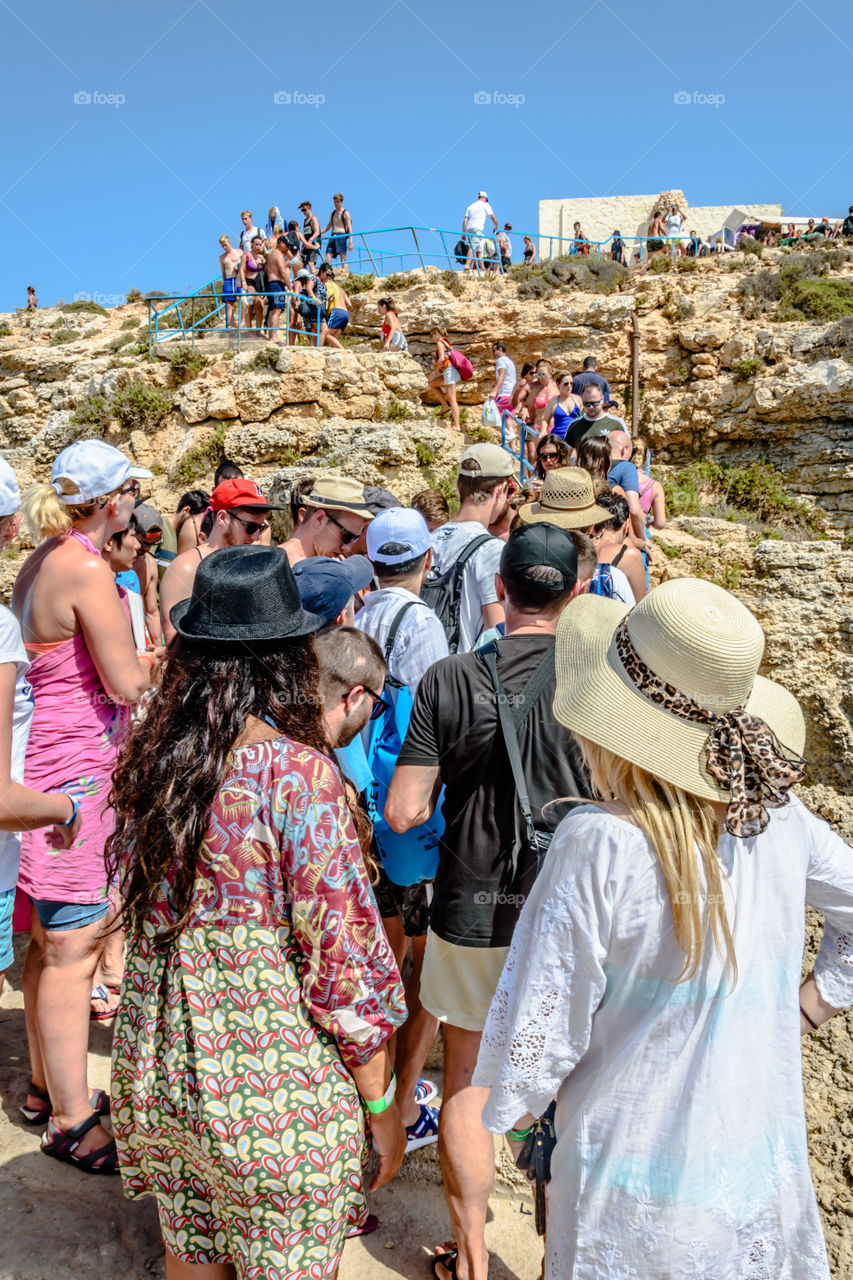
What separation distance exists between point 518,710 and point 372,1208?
1.69m

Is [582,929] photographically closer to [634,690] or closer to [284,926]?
[634,690]

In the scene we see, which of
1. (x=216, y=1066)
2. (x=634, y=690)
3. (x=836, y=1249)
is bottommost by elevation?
(x=836, y=1249)

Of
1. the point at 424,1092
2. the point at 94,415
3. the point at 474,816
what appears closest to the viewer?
the point at 474,816

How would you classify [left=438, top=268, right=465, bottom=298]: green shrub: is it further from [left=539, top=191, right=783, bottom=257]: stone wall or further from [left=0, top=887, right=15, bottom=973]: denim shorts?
[left=539, top=191, right=783, bottom=257]: stone wall

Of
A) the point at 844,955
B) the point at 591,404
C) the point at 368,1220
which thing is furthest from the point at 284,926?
the point at 591,404

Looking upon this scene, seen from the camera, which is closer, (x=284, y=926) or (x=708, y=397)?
(x=284, y=926)

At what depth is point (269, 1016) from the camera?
1504 mm

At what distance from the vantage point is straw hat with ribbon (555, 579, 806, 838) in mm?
1305

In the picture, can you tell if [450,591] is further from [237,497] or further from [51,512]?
[51,512]

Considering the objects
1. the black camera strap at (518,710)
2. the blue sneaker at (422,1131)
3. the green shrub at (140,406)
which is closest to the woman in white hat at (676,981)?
the black camera strap at (518,710)

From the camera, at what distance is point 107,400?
9.45 meters

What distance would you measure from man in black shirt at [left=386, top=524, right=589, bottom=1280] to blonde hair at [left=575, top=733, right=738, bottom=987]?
856 mm

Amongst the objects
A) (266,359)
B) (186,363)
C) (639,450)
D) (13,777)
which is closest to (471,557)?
(13,777)

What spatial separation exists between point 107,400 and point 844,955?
973 centimetres
